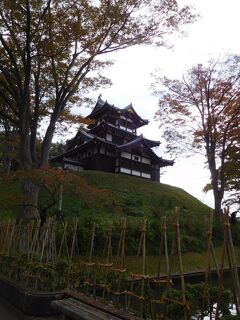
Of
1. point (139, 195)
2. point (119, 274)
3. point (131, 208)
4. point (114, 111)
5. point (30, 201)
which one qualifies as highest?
point (114, 111)

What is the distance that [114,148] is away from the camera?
41.3 meters

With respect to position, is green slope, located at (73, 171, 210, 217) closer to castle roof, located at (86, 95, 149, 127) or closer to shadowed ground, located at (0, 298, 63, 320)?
castle roof, located at (86, 95, 149, 127)

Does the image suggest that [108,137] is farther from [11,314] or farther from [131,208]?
[11,314]

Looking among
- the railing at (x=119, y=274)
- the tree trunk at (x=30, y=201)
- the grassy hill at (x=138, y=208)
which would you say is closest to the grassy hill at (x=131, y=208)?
the grassy hill at (x=138, y=208)

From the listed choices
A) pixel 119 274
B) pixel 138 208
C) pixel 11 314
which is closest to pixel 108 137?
pixel 138 208

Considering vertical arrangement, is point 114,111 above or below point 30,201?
above

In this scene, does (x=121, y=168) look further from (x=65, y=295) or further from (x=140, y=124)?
(x=65, y=295)

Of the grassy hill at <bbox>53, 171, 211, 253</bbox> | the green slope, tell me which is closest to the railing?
the grassy hill at <bbox>53, 171, 211, 253</bbox>

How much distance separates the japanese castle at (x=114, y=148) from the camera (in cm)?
4091

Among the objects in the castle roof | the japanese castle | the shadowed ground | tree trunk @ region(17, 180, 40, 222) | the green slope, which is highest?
the castle roof

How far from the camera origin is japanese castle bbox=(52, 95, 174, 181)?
134 ft

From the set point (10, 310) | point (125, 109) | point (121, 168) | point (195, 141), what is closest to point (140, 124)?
point (125, 109)

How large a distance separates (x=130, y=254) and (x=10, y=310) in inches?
419

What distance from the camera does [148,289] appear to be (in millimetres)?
5223
